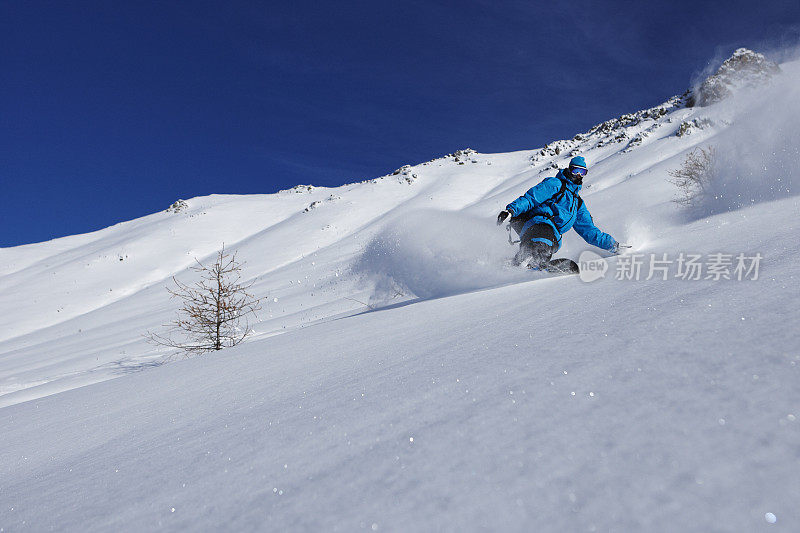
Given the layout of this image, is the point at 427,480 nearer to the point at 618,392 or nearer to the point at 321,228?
A: the point at 618,392

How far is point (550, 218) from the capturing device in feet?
14.0

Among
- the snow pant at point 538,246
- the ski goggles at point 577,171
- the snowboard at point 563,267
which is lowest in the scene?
the snowboard at point 563,267

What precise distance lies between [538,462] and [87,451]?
1.76 metres

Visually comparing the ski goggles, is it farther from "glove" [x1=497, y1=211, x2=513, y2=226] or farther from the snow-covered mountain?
the snow-covered mountain

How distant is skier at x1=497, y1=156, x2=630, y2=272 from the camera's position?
4199 millimetres

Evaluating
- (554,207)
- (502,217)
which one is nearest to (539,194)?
(554,207)

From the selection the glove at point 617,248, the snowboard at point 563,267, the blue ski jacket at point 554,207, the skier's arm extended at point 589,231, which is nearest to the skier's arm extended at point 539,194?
the blue ski jacket at point 554,207

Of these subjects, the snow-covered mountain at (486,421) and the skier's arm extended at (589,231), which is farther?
the skier's arm extended at (589,231)

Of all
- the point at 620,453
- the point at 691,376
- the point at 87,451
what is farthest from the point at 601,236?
the point at 87,451

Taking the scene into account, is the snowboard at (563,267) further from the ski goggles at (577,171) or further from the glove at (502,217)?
the ski goggles at (577,171)

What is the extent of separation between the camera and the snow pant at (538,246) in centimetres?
417

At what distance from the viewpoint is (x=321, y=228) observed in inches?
1048

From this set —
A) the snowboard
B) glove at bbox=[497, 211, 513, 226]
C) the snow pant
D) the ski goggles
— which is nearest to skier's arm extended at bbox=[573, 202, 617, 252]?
the ski goggles

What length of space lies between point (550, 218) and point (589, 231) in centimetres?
51
